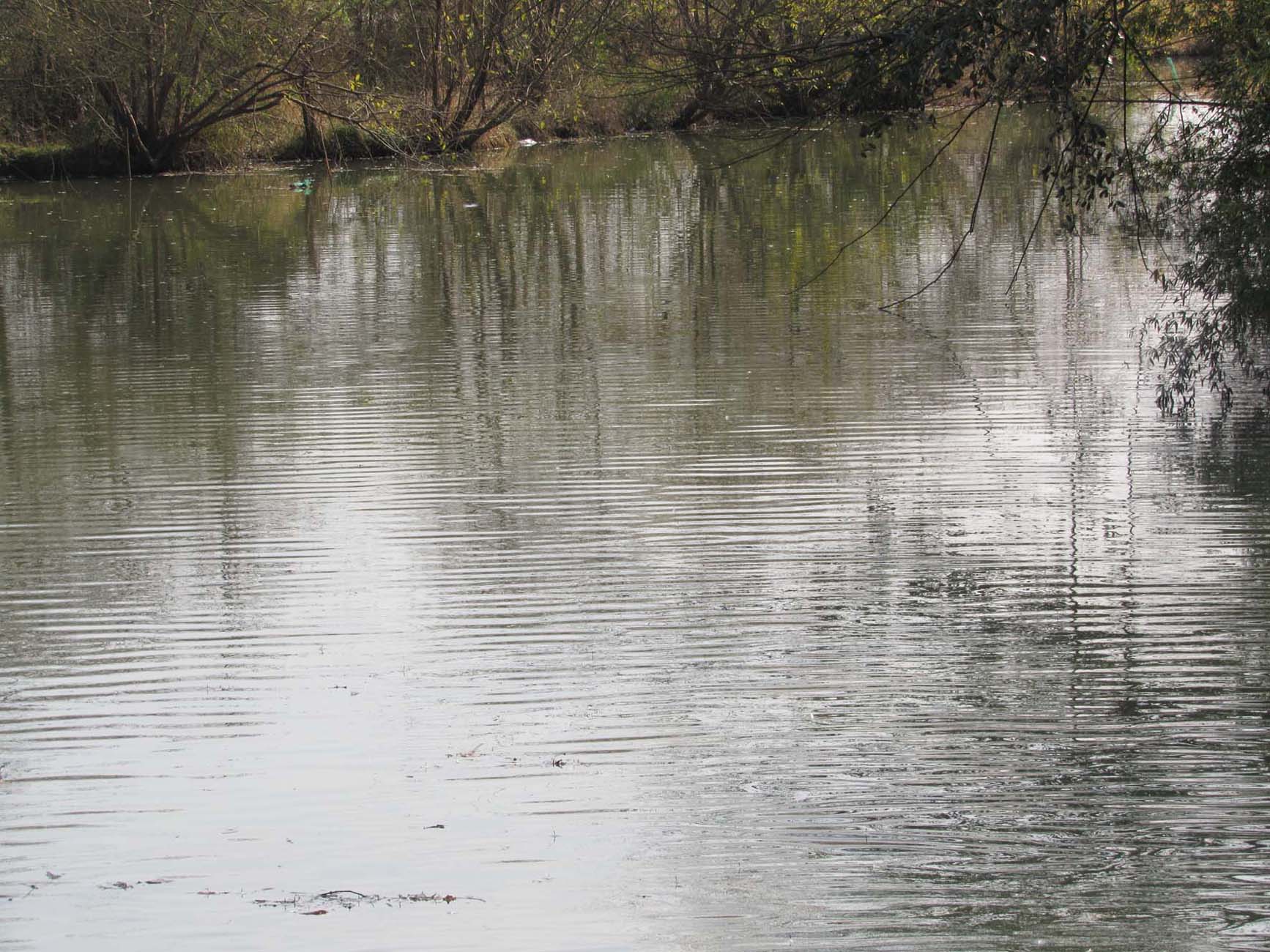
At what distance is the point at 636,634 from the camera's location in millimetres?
5867

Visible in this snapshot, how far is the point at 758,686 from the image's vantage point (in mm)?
5332

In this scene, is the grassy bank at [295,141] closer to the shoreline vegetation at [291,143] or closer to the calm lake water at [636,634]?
the shoreline vegetation at [291,143]

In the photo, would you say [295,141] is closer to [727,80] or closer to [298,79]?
[298,79]

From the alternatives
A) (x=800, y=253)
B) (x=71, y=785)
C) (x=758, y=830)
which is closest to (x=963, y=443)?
(x=758, y=830)

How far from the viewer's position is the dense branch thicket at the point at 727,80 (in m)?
5.87

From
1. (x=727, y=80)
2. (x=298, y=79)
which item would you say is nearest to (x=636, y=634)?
(x=727, y=80)

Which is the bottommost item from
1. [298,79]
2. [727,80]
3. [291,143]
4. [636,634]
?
[636,634]

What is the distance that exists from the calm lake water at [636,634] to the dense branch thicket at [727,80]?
1.14m

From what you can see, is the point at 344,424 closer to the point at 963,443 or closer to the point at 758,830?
the point at 963,443

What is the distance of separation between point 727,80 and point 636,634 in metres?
2.03

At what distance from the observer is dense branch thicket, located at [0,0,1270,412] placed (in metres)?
5.87

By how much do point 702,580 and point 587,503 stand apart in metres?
1.29

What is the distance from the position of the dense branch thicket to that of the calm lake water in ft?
3.75

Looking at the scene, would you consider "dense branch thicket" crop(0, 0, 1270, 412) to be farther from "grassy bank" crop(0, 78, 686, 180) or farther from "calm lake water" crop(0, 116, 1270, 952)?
"calm lake water" crop(0, 116, 1270, 952)
